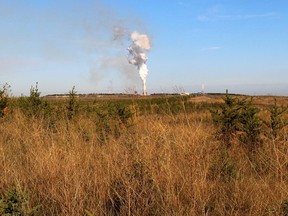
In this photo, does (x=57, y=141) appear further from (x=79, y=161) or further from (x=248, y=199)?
(x=248, y=199)

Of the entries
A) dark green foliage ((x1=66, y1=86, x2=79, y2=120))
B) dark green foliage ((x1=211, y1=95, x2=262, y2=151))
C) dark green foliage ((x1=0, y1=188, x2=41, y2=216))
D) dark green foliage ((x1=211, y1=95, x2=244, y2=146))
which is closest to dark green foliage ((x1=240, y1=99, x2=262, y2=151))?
dark green foliage ((x1=211, y1=95, x2=262, y2=151))

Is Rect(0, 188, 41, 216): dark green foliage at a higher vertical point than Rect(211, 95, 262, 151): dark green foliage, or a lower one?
lower

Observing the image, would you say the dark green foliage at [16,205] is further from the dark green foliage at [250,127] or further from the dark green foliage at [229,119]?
the dark green foliage at [229,119]

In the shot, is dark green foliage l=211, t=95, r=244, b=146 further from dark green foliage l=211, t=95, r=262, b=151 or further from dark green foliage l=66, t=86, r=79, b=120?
dark green foliage l=66, t=86, r=79, b=120

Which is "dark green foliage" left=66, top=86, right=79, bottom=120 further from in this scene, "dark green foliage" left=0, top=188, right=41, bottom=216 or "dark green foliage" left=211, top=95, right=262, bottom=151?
"dark green foliage" left=0, top=188, right=41, bottom=216

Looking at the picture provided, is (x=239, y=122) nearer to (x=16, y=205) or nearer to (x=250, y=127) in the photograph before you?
(x=250, y=127)

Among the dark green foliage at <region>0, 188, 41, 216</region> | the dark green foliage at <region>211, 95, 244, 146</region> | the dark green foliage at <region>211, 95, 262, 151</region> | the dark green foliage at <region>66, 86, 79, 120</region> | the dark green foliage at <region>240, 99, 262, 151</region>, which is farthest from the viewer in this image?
the dark green foliage at <region>66, 86, 79, 120</region>

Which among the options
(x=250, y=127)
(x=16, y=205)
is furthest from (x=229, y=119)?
(x=16, y=205)

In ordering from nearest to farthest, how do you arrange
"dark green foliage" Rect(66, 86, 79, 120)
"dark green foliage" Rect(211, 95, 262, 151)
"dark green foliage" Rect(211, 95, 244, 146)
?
1. "dark green foliage" Rect(211, 95, 262, 151)
2. "dark green foliage" Rect(211, 95, 244, 146)
3. "dark green foliage" Rect(66, 86, 79, 120)

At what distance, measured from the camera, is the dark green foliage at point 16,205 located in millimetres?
3031

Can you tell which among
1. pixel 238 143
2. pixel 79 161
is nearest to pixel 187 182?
pixel 79 161

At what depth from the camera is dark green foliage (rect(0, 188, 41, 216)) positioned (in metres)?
3.03

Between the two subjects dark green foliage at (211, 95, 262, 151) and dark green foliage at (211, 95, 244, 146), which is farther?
dark green foliage at (211, 95, 244, 146)

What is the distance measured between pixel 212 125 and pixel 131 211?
605cm
